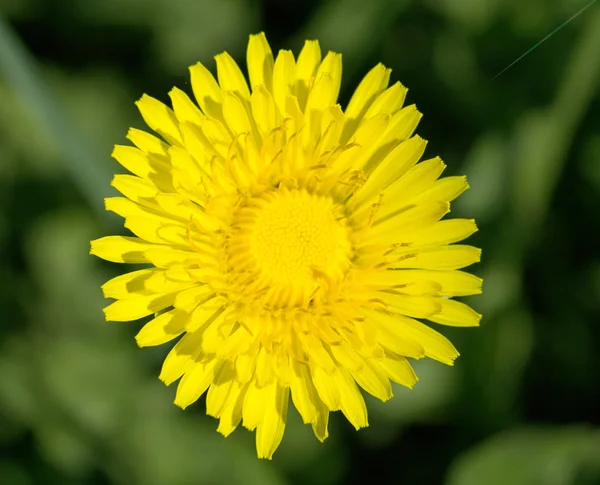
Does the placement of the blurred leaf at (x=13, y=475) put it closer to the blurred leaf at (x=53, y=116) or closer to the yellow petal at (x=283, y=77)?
the blurred leaf at (x=53, y=116)

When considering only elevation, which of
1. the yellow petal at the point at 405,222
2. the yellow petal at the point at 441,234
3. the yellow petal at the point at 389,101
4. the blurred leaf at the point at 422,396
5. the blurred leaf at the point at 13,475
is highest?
the yellow petal at the point at 389,101

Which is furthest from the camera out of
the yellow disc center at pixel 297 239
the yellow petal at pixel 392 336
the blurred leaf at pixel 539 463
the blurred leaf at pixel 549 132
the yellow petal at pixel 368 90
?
the blurred leaf at pixel 549 132

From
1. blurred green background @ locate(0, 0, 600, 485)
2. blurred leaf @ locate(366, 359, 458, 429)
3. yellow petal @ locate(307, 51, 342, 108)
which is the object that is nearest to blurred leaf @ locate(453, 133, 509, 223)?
blurred green background @ locate(0, 0, 600, 485)

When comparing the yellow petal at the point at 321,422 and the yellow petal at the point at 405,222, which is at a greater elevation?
the yellow petal at the point at 405,222

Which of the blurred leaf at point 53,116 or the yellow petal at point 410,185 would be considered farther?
the blurred leaf at point 53,116

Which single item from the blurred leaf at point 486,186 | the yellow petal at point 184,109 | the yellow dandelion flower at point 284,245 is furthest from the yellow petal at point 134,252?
the blurred leaf at point 486,186

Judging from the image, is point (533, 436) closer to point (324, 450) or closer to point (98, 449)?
point (324, 450)

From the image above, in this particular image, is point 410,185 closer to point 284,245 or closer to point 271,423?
point 284,245

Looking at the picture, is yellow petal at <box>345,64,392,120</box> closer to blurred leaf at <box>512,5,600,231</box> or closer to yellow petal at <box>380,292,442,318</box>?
yellow petal at <box>380,292,442,318</box>
